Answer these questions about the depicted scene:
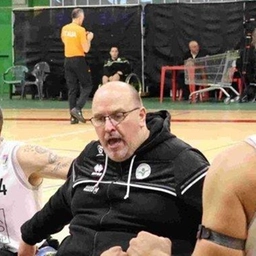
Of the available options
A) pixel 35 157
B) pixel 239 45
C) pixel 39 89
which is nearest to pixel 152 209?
pixel 35 157

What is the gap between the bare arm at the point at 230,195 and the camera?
56.9 inches

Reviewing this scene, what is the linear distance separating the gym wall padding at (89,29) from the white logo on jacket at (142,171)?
1635 cm

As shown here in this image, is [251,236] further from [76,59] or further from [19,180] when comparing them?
[76,59]

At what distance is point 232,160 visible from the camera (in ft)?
4.78

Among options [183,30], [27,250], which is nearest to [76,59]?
[183,30]

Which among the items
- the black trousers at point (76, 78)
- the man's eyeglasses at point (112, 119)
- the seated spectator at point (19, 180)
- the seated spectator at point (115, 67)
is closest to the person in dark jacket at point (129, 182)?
the man's eyeglasses at point (112, 119)

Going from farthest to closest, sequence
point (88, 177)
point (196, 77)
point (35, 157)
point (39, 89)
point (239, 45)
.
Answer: point (39, 89), point (239, 45), point (196, 77), point (35, 157), point (88, 177)

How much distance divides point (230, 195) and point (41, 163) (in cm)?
203

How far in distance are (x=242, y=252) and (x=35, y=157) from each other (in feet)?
6.67

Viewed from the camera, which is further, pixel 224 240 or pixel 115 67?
pixel 115 67

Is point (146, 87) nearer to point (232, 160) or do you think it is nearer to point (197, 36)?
point (197, 36)

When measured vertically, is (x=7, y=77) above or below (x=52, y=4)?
below

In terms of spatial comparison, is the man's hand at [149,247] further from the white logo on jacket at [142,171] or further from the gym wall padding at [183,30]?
the gym wall padding at [183,30]

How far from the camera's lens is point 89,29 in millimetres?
19609
